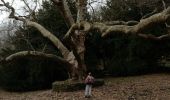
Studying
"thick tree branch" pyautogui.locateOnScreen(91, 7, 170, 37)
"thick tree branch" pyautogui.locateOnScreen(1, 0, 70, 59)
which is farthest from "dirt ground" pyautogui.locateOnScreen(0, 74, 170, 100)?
"thick tree branch" pyautogui.locateOnScreen(91, 7, 170, 37)

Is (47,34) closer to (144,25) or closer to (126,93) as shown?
(126,93)

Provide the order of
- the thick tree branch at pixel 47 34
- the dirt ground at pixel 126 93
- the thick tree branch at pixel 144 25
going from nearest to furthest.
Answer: the thick tree branch at pixel 144 25, the dirt ground at pixel 126 93, the thick tree branch at pixel 47 34

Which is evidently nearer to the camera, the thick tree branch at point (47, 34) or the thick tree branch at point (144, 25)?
the thick tree branch at point (144, 25)

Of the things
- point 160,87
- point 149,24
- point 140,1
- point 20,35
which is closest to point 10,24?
point 20,35

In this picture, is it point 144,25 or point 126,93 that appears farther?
point 126,93

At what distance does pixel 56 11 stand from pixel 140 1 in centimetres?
779

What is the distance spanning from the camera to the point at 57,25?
31.0 meters

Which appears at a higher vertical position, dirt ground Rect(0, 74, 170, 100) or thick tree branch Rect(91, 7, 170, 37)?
thick tree branch Rect(91, 7, 170, 37)

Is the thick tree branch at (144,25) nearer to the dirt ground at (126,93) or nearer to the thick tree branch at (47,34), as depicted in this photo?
the dirt ground at (126,93)

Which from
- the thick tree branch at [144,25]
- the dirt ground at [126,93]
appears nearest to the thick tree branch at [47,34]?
the dirt ground at [126,93]

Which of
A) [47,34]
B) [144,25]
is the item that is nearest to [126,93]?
[47,34]

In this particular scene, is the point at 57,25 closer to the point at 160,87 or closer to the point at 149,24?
the point at 160,87

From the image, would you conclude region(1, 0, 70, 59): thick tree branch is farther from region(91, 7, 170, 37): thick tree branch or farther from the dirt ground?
region(91, 7, 170, 37): thick tree branch

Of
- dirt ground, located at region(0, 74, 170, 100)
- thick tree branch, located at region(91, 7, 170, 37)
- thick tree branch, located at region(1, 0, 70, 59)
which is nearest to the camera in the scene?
thick tree branch, located at region(91, 7, 170, 37)
